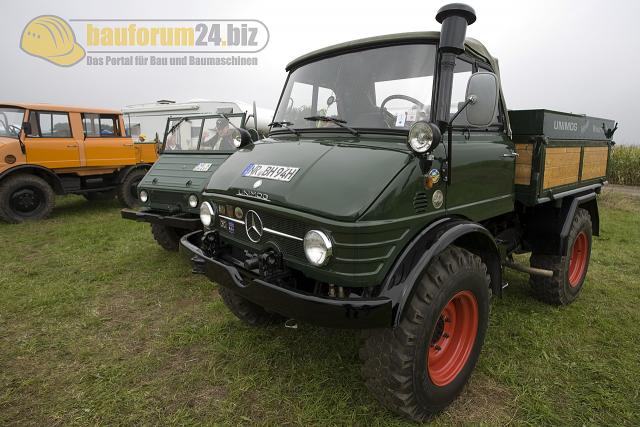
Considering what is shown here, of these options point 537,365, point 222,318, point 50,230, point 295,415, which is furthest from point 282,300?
point 50,230

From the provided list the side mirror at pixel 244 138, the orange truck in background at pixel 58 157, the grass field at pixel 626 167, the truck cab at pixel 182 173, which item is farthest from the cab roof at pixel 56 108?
the grass field at pixel 626 167

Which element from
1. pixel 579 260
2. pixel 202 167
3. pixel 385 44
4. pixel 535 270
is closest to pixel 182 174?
pixel 202 167

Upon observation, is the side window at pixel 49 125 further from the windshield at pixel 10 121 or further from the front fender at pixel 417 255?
the front fender at pixel 417 255

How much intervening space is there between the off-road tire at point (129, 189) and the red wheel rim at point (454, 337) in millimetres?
8570

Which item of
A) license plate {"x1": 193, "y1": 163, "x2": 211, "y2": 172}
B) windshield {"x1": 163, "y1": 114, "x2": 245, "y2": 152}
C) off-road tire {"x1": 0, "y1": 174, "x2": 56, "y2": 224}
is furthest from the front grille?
off-road tire {"x1": 0, "y1": 174, "x2": 56, "y2": 224}

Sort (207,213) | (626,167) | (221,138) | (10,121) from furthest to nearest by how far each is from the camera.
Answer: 1. (626,167)
2. (10,121)
3. (221,138)
4. (207,213)

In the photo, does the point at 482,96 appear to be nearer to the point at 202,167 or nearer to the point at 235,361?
the point at 235,361

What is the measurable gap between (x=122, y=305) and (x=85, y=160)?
5.88 metres

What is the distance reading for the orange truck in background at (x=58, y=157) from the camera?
7.69 m

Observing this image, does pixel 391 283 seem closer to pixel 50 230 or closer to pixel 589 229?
pixel 589 229

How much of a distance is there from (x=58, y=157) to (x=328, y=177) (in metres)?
8.18

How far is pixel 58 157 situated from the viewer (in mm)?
8172

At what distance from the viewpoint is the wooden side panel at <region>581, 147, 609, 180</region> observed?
158 inches

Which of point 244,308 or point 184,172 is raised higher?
point 184,172
